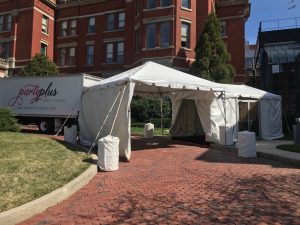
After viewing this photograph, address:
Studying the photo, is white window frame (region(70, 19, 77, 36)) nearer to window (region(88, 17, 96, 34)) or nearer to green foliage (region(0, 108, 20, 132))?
window (region(88, 17, 96, 34))

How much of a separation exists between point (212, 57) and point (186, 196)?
911 inches

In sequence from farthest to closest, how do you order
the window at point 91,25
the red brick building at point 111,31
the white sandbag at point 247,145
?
the window at point 91,25, the red brick building at point 111,31, the white sandbag at point 247,145

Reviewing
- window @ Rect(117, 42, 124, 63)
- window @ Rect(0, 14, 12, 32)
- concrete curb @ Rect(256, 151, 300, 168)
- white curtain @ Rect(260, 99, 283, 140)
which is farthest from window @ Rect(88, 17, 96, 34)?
concrete curb @ Rect(256, 151, 300, 168)

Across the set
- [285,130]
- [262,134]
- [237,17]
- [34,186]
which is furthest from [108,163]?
[237,17]

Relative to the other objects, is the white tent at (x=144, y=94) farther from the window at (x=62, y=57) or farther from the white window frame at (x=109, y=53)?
the window at (x=62, y=57)

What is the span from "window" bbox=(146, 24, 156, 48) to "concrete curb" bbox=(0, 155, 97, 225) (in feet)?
82.4

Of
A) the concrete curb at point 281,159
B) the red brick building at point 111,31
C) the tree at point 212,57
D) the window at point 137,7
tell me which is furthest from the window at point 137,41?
the concrete curb at point 281,159

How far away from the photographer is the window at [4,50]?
4178 centimetres

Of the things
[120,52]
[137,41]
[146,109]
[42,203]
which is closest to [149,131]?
[146,109]

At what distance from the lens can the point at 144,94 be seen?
67.9 ft

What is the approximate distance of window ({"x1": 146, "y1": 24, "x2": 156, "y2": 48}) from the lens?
107 feet

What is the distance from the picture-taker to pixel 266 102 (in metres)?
21.1

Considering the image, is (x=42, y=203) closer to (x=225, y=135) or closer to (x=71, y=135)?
(x=71, y=135)

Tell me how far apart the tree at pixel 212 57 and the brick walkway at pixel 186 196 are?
677 inches
